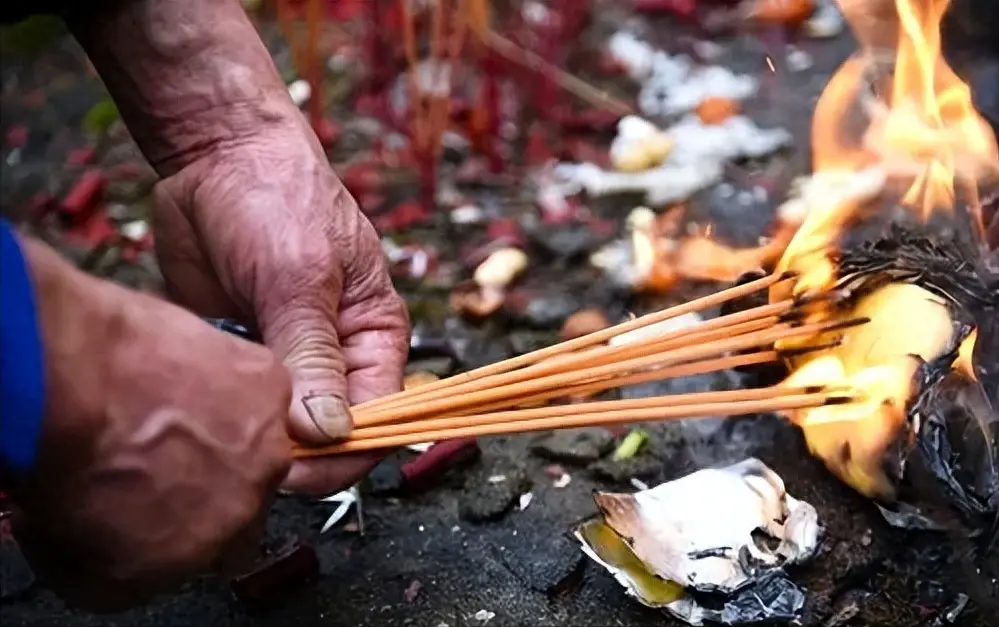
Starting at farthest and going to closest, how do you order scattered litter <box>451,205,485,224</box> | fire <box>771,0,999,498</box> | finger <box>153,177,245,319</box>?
scattered litter <box>451,205,485,224</box> → finger <box>153,177,245,319</box> → fire <box>771,0,999,498</box>

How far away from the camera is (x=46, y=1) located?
150cm

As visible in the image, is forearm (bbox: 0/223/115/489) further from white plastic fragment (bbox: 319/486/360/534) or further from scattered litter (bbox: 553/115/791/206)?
scattered litter (bbox: 553/115/791/206)

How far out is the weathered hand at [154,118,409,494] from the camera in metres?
1.28

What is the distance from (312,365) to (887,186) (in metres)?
1.11

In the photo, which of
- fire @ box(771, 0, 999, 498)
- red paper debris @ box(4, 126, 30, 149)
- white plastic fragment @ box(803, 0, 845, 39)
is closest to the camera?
fire @ box(771, 0, 999, 498)

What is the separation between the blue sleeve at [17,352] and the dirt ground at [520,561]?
670 millimetres

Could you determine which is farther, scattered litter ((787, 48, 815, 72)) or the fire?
scattered litter ((787, 48, 815, 72))

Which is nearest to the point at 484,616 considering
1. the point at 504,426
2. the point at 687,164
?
the point at 504,426

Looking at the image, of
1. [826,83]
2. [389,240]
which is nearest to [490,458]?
[389,240]

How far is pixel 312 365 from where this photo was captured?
1.27 meters

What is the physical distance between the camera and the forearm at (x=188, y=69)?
60.5 inches

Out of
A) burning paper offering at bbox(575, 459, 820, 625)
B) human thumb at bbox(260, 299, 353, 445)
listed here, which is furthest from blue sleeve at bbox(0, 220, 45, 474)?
burning paper offering at bbox(575, 459, 820, 625)

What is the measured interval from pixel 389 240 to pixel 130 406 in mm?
1372

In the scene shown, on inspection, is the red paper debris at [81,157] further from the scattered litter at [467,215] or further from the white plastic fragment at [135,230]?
the scattered litter at [467,215]
